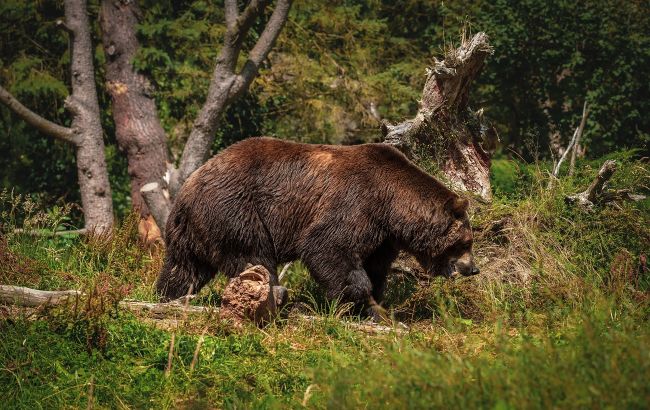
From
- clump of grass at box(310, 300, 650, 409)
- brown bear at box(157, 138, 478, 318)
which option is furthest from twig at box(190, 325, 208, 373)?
brown bear at box(157, 138, 478, 318)

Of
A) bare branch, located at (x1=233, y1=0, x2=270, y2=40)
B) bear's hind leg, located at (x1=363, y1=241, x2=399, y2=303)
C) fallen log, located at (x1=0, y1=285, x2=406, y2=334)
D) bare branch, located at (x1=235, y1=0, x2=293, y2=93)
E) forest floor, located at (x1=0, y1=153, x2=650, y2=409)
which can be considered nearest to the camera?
forest floor, located at (x1=0, y1=153, x2=650, y2=409)

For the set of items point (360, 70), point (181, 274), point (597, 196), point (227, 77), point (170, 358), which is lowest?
point (181, 274)

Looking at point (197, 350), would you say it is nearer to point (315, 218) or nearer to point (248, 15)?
point (315, 218)

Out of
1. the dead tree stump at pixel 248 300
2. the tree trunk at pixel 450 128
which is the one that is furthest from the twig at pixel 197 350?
the tree trunk at pixel 450 128

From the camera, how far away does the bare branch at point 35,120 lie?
468 inches

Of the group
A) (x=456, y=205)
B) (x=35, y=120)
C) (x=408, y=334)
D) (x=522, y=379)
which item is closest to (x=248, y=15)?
(x=35, y=120)

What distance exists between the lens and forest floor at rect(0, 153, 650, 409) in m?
4.63

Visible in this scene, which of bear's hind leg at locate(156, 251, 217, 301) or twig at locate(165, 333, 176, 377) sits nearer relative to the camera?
twig at locate(165, 333, 176, 377)

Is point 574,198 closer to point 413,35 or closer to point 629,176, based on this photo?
point 629,176

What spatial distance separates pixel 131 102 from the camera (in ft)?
43.2

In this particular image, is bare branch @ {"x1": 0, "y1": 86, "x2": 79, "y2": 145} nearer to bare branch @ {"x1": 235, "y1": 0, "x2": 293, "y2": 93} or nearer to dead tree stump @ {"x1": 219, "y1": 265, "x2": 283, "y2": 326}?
bare branch @ {"x1": 235, "y1": 0, "x2": 293, "y2": 93}

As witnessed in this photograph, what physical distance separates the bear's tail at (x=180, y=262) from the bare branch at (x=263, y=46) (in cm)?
409

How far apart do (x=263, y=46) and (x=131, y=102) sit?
2262 mm

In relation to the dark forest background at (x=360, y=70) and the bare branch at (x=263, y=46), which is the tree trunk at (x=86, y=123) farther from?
the bare branch at (x=263, y=46)
